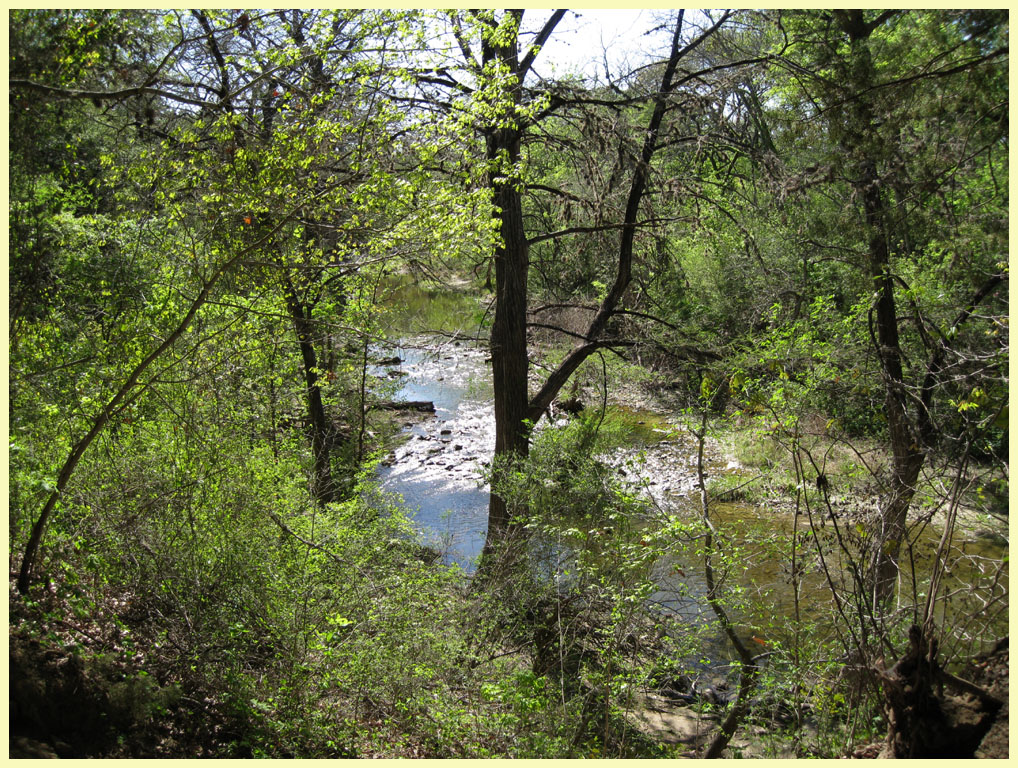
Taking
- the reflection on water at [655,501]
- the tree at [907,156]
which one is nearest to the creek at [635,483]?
the reflection on water at [655,501]

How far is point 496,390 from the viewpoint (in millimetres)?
10094

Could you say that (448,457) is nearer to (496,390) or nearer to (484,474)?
(496,390)

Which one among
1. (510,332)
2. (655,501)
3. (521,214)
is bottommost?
(655,501)

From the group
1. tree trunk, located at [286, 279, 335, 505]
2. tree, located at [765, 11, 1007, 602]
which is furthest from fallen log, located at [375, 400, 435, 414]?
tree, located at [765, 11, 1007, 602]

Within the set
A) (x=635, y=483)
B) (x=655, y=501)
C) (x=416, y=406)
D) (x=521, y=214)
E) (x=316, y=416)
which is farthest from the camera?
(x=416, y=406)

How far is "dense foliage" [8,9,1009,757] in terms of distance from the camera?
14.9ft

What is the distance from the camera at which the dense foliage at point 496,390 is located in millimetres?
4543

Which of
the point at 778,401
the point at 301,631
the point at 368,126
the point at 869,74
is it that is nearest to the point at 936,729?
the point at 778,401

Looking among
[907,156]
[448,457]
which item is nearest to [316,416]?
[448,457]

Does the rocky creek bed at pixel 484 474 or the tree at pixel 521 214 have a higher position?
the tree at pixel 521 214

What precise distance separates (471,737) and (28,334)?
4.32 m

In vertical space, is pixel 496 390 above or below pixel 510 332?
below

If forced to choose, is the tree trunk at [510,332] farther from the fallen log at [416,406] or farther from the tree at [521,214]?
the fallen log at [416,406]

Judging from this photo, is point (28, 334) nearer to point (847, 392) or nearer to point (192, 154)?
point (192, 154)
